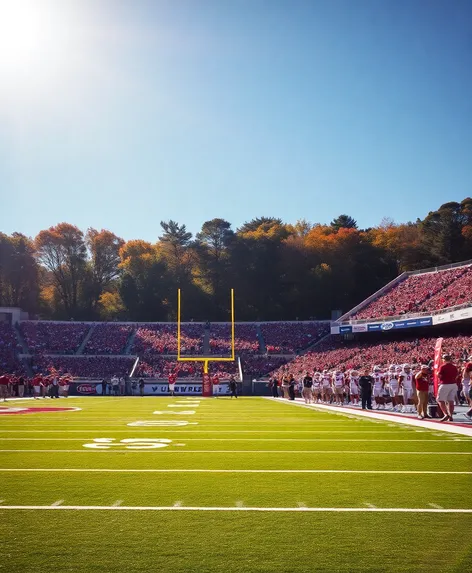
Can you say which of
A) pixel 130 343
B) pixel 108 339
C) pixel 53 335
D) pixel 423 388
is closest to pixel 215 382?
pixel 130 343

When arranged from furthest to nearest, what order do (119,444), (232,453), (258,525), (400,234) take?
1. (400,234)
2. (119,444)
3. (232,453)
4. (258,525)

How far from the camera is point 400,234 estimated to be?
58.1 metres

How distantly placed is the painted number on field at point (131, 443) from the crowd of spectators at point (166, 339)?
3650 centimetres

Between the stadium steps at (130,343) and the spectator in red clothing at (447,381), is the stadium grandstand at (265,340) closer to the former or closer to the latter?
the stadium steps at (130,343)

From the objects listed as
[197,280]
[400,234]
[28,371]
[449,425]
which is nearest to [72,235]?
[197,280]

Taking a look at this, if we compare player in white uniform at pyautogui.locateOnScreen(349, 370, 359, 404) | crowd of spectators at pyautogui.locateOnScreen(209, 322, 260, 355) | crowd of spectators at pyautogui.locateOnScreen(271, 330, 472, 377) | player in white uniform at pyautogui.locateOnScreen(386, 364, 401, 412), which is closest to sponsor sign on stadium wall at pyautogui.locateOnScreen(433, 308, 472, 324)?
crowd of spectators at pyautogui.locateOnScreen(271, 330, 472, 377)

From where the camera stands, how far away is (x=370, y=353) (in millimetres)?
37688

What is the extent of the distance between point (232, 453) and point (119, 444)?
1.76 metres

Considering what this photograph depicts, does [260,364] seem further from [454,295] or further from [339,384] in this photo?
[339,384]

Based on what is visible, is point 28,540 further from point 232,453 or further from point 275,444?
point 275,444

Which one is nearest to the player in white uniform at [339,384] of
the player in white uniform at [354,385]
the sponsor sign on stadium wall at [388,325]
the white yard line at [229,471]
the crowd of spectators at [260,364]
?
the player in white uniform at [354,385]

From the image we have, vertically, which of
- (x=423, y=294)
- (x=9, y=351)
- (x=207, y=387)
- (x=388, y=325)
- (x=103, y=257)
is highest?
(x=103, y=257)

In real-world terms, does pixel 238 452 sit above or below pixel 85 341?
below

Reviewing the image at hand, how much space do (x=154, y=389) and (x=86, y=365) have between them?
7212 mm
